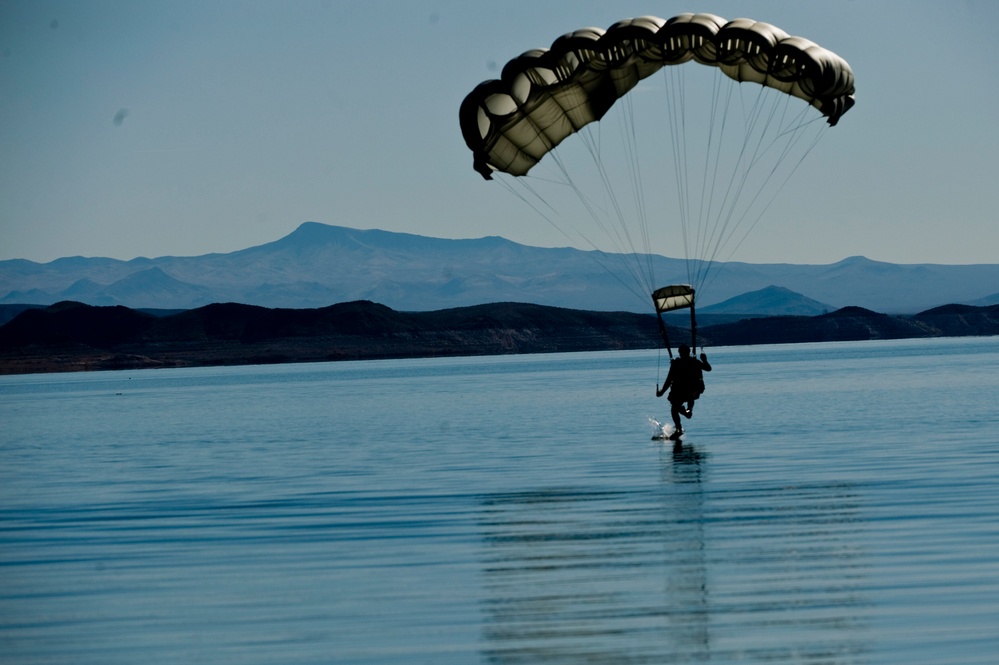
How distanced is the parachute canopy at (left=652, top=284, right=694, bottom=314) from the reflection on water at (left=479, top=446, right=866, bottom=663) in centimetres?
491

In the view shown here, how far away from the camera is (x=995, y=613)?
35.8ft

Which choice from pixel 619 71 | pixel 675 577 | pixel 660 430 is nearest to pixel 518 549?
pixel 675 577

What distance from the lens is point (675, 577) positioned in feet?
42.4

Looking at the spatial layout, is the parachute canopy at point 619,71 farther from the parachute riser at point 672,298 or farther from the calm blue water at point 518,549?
the calm blue water at point 518,549

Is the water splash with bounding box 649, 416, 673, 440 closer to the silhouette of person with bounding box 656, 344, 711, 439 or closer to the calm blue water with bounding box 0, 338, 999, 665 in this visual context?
the calm blue water with bounding box 0, 338, 999, 665

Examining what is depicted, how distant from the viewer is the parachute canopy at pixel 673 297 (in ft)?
77.6

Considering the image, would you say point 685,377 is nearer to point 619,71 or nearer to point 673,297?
point 673,297

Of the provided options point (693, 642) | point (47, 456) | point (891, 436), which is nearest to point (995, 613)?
point (693, 642)

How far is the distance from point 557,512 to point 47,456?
20522 millimetres

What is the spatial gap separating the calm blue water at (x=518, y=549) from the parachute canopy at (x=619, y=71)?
6.28 meters

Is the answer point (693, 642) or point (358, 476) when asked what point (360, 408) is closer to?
point (358, 476)

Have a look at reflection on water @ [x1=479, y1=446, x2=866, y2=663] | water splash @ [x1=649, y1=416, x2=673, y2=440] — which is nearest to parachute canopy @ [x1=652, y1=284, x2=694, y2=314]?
reflection on water @ [x1=479, y1=446, x2=866, y2=663]

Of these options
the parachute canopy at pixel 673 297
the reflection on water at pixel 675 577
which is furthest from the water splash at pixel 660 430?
the reflection on water at pixel 675 577

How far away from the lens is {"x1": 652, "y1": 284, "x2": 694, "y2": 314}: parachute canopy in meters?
23.6
